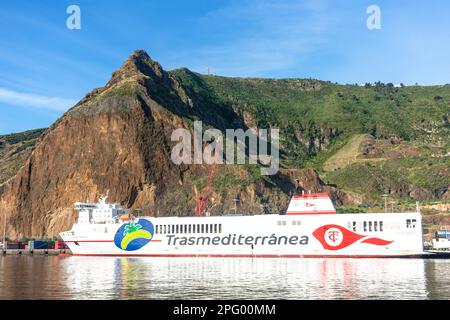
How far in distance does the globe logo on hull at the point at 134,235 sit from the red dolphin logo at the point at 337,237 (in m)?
27.2

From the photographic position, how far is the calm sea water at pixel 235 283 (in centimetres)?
3769

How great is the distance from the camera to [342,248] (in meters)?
76.3

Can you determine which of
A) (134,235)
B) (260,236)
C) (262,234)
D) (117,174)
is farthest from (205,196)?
(262,234)

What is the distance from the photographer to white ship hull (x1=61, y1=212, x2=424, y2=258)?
75113 mm

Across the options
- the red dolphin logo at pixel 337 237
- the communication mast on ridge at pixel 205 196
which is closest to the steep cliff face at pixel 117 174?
the communication mast on ridge at pixel 205 196

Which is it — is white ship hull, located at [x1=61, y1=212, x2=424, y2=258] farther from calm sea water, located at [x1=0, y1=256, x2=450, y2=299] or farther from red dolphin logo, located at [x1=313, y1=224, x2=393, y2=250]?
calm sea water, located at [x1=0, y1=256, x2=450, y2=299]

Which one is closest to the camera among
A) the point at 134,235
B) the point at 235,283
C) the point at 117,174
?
the point at 235,283

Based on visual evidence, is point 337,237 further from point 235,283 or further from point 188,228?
point 235,283

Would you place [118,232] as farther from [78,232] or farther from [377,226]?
[377,226]

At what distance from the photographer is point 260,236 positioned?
80562mm

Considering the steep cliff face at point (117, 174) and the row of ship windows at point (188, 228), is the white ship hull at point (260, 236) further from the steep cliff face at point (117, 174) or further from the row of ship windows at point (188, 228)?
the steep cliff face at point (117, 174)

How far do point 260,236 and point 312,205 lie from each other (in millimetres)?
9205

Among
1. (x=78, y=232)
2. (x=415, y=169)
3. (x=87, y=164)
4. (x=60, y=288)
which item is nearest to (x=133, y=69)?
(x=87, y=164)

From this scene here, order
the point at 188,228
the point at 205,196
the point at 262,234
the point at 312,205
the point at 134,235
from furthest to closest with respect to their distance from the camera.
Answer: the point at 205,196, the point at 134,235, the point at 188,228, the point at 262,234, the point at 312,205
